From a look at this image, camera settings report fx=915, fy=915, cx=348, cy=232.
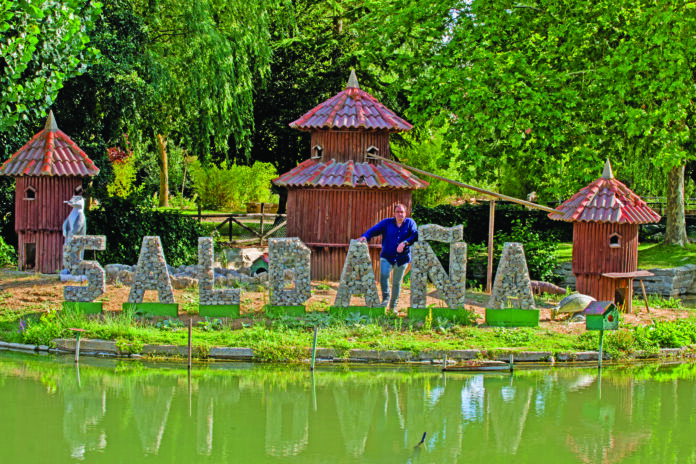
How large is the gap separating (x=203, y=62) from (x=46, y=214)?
823cm

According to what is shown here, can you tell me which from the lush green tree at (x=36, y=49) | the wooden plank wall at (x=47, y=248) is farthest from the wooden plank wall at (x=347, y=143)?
the wooden plank wall at (x=47, y=248)

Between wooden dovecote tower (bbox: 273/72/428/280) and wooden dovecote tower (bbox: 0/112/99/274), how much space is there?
4.97m

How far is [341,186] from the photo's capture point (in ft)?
69.4

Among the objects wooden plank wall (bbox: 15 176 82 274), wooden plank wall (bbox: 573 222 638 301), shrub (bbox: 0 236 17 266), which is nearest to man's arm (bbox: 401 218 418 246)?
wooden plank wall (bbox: 573 222 638 301)

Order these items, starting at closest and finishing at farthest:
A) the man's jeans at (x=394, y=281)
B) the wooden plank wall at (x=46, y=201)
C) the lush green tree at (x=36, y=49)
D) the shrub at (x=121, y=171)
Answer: the man's jeans at (x=394, y=281) < the lush green tree at (x=36, y=49) < the wooden plank wall at (x=46, y=201) < the shrub at (x=121, y=171)

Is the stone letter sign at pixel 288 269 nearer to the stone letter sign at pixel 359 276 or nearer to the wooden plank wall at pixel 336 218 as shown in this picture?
the stone letter sign at pixel 359 276

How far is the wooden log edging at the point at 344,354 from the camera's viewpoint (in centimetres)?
1551

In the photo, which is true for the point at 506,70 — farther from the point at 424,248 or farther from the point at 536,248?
the point at 424,248

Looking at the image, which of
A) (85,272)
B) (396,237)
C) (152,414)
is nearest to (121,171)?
(85,272)

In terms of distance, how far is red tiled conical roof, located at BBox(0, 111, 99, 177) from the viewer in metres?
21.3

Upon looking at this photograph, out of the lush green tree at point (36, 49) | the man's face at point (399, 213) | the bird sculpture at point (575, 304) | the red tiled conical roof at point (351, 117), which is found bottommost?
the bird sculpture at point (575, 304)

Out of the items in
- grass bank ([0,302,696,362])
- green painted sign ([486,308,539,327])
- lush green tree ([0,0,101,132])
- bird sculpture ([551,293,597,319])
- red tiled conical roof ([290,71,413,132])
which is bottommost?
grass bank ([0,302,696,362])

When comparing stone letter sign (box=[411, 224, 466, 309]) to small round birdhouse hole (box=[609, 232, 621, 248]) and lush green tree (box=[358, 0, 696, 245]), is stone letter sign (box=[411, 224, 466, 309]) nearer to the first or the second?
small round birdhouse hole (box=[609, 232, 621, 248])

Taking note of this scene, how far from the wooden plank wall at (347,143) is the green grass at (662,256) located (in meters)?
10.4
